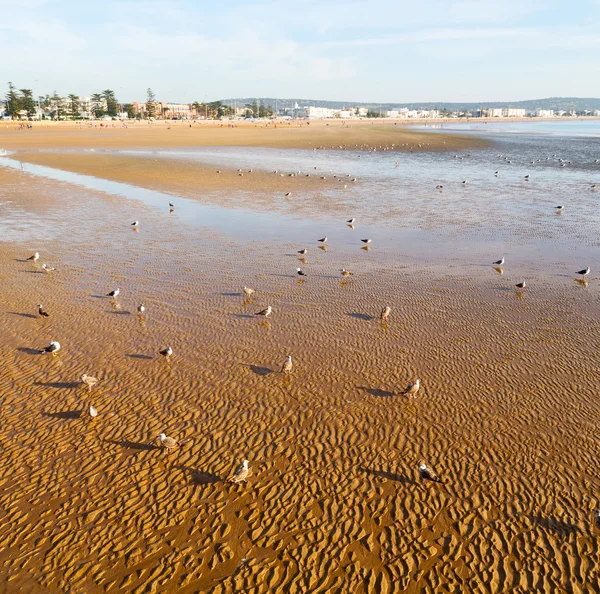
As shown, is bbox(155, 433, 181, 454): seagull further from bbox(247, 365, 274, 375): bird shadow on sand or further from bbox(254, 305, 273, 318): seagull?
bbox(254, 305, 273, 318): seagull

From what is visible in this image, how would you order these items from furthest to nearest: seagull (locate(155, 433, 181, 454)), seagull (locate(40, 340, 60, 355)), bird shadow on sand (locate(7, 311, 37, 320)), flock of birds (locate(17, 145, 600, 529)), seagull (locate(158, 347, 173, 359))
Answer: bird shadow on sand (locate(7, 311, 37, 320))
seagull (locate(40, 340, 60, 355))
seagull (locate(158, 347, 173, 359))
seagull (locate(155, 433, 181, 454))
flock of birds (locate(17, 145, 600, 529))

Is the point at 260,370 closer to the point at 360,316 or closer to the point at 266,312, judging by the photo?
the point at 266,312

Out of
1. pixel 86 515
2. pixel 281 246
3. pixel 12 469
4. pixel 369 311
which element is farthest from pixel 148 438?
pixel 281 246

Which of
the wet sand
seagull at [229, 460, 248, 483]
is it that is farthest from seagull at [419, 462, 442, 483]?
seagull at [229, 460, 248, 483]

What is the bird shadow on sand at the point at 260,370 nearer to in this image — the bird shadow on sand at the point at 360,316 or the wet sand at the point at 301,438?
the wet sand at the point at 301,438

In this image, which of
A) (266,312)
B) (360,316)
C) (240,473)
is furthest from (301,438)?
(360,316)

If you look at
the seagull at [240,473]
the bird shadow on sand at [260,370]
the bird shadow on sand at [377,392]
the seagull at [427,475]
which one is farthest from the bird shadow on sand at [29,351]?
the seagull at [427,475]
